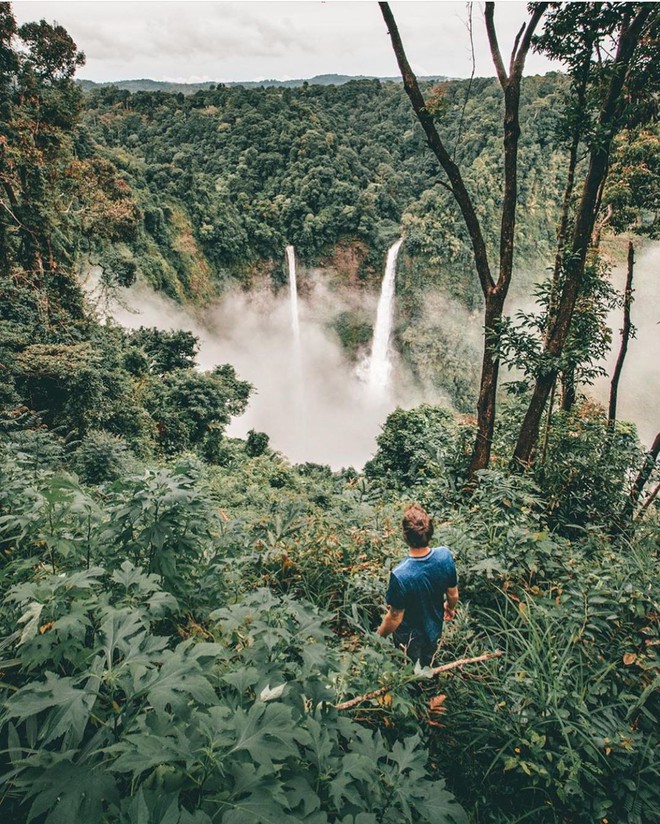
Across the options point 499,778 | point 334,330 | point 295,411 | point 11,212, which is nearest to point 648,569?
point 499,778

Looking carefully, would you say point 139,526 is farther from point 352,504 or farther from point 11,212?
point 11,212

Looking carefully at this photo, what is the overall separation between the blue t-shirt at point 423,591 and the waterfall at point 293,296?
146 ft

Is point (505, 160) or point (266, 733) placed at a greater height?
point (505, 160)

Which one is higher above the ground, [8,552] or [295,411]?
[8,552]

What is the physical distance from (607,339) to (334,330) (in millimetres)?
41540

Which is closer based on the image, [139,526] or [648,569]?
[139,526]

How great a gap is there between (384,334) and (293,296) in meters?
9.97

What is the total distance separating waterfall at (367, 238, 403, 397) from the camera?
4488 centimetres

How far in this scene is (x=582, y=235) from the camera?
5.18 m

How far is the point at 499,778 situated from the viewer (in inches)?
79.1

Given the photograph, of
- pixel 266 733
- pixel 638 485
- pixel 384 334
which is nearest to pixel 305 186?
pixel 384 334

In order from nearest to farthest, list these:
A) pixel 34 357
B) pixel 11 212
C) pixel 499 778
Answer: pixel 499 778, pixel 34 357, pixel 11 212

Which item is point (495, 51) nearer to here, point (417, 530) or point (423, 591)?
point (417, 530)

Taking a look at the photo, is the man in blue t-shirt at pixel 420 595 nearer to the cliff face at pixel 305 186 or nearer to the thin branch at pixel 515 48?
the thin branch at pixel 515 48
